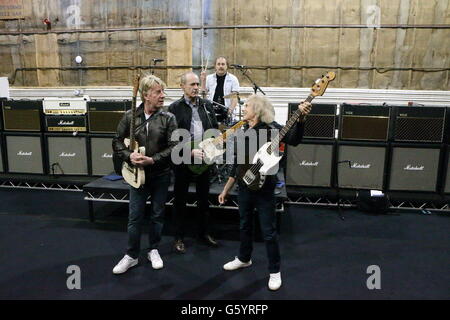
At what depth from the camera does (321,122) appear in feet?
14.5

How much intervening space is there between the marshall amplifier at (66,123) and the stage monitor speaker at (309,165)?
8.77 feet

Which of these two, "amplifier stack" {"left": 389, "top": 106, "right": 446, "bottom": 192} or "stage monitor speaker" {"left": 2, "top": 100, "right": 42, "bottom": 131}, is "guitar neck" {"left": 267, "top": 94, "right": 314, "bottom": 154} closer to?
"amplifier stack" {"left": 389, "top": 106, "right": 446, "bottom": 192}

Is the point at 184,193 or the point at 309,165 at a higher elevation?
the point at 184,193

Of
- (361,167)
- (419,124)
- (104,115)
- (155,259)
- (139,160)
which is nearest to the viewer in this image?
(139,160)

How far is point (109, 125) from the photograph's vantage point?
4840 millimetres

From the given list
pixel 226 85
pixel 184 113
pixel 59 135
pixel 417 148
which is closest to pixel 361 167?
pixel 417 148

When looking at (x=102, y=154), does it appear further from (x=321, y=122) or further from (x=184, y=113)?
(x=321, y=122)

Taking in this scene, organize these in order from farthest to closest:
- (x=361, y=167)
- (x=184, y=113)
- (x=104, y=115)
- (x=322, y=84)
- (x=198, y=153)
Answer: (x=104, y=115) < (x=361, y=167) < (x=184, y=113) < (x=198, y=153) < (x=322, y=84)

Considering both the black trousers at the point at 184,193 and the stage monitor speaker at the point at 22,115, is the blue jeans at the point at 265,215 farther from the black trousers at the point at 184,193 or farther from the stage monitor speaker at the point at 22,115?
the stage monitor speaker at the point at 22,115

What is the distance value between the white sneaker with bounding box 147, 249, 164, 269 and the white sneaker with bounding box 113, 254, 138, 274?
0.14 metres

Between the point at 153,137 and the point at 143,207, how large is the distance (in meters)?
0.53

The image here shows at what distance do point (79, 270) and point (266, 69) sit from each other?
4160mm

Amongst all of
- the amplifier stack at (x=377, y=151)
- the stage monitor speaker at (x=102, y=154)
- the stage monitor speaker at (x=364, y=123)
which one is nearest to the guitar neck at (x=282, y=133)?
the amplifier stack at (x=377, y=151)

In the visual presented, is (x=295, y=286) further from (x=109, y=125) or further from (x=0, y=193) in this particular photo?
(x=0, y=193)
